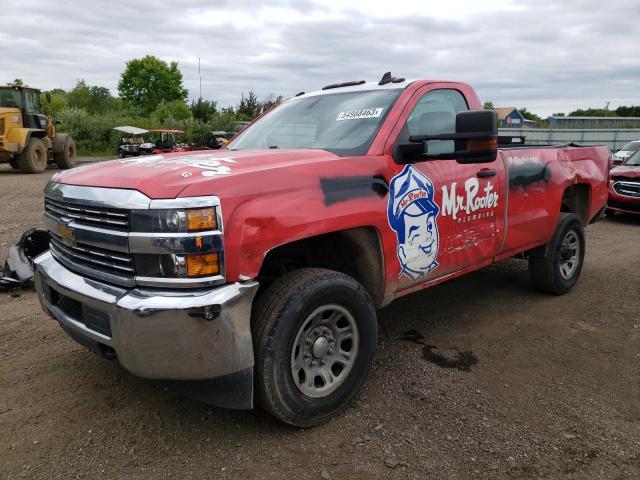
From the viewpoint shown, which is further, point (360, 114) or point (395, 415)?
point (360, 114)

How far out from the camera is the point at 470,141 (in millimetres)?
3119

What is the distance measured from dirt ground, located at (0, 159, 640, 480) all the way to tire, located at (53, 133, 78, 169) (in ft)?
55.9

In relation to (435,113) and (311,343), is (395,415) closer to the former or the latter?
(311,343)

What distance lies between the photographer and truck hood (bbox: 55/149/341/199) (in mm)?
2531

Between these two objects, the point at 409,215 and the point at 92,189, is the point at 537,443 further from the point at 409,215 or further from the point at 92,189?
the point at 92,189

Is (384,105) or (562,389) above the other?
(384,105)

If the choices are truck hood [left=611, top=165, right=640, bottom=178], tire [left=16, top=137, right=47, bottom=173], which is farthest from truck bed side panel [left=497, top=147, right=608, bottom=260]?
tire [left=16, top=137, right=47, bottom=173]

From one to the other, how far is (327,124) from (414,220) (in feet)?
3.06

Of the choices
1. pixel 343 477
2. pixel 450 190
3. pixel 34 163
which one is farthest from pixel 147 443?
pixel 34 163

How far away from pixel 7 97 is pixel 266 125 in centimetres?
1689

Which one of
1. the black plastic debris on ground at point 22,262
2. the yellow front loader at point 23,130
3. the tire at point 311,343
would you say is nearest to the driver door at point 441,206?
the tire at point 311,343

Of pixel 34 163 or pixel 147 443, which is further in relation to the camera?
pixel 34 163

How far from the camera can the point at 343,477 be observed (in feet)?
8.47

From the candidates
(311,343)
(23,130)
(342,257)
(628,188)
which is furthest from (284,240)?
(23,130)
